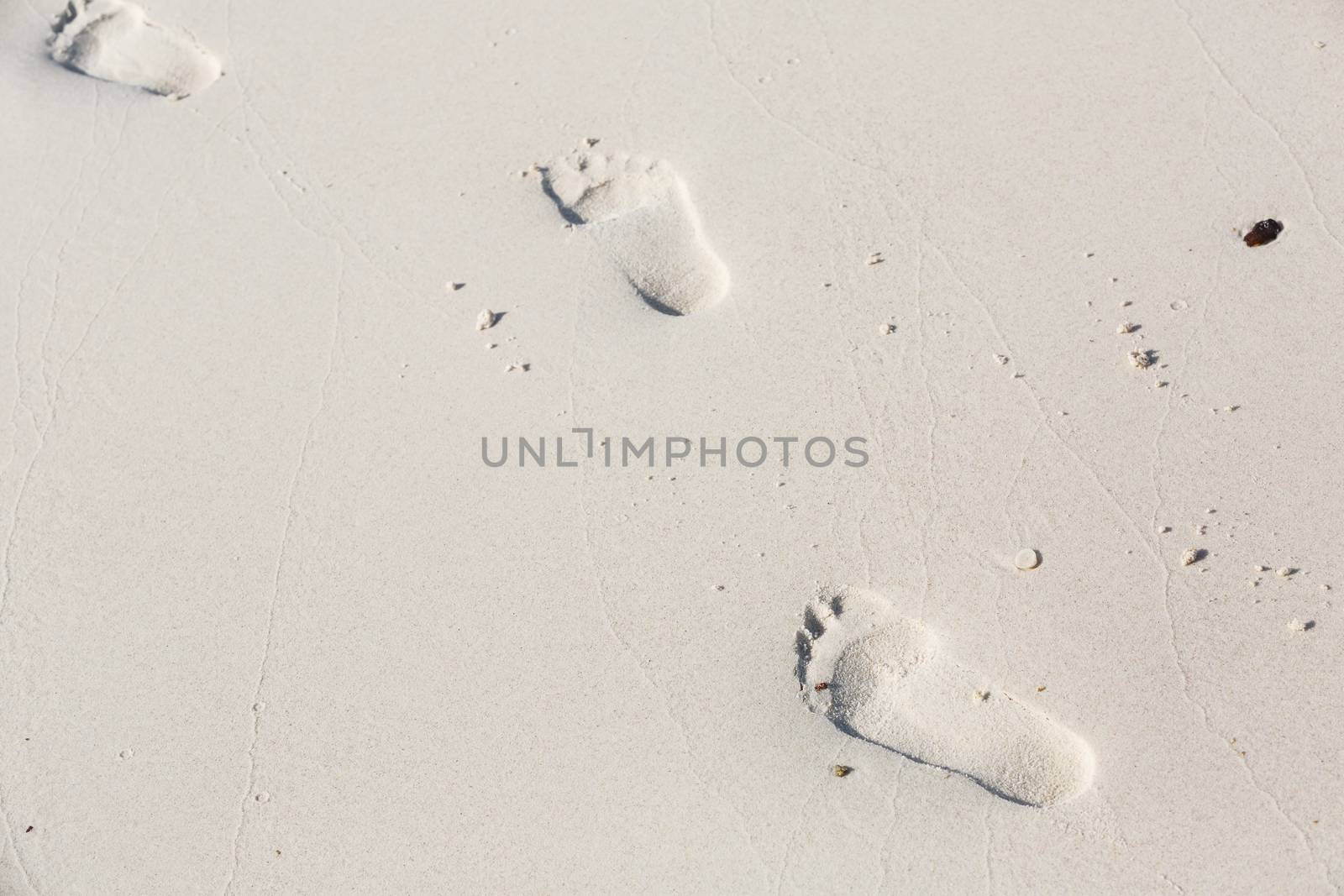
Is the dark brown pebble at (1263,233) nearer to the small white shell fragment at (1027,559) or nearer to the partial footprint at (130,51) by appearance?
the small white shell fragment at (1027,559)

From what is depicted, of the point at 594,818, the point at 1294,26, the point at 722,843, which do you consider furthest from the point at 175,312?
the point at 1294,26

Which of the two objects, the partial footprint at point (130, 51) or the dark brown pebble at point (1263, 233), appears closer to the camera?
the dark brown pebble at point (1263, 233)

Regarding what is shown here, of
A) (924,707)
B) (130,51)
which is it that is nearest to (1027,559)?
(924,707)

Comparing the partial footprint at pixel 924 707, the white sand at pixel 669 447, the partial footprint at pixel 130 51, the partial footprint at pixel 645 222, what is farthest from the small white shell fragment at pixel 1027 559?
the partial footprint at pixel 130 51

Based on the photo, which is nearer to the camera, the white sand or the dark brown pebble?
the white sand

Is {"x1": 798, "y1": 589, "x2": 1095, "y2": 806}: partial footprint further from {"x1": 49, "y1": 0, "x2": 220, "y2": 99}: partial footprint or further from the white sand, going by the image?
{"x1": 49, "y1": 0, "x2": 220, "y2": 99}: partial footprint

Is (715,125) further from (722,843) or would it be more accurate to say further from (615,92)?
(722,843)

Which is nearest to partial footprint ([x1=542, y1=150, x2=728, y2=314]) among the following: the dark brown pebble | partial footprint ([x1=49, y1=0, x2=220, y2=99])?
partial footprint ([x1=49, y1=0, x2=220, y2=99])

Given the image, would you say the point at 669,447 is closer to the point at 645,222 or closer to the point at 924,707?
the point at 645,222
